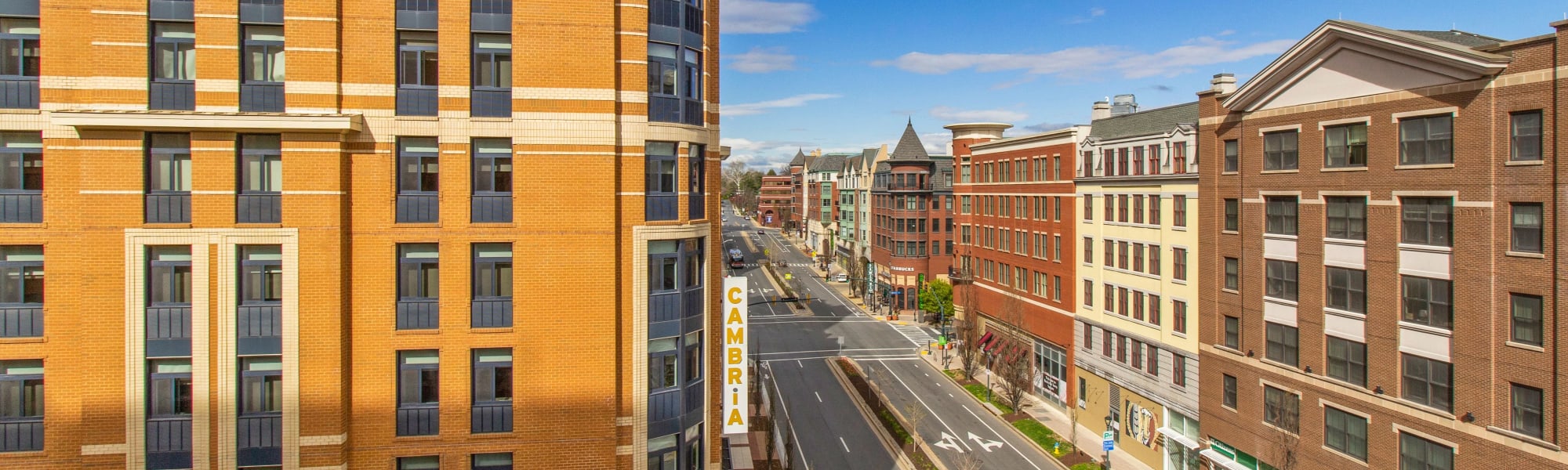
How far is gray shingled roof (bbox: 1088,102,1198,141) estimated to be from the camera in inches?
1624

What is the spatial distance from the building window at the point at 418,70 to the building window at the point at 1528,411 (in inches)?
1203

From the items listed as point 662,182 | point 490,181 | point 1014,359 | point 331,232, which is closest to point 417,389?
point 331,232

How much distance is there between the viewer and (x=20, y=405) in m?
16.5

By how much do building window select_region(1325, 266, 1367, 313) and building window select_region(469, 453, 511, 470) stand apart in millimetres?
29095

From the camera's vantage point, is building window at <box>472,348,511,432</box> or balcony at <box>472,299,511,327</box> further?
building window at <box>472,348,511,432</box>

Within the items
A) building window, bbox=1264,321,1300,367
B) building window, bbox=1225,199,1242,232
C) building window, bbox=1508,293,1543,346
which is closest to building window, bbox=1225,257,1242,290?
building window, bbox=1225,199,1242,232

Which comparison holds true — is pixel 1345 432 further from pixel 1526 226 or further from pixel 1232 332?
pixel 1526 226

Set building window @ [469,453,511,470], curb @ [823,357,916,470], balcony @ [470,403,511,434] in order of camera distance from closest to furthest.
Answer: balcony @ [470,403,511,434] → building window @ [469,453,511,470] → curb @ [823,357,916,470]

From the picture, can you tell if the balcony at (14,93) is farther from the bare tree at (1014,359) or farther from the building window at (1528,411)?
the bare tree at (1014,359)

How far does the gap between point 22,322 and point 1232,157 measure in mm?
39614

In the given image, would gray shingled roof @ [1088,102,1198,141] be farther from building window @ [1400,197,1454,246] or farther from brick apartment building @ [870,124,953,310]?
brick apartment building @ [870,124,953,310]

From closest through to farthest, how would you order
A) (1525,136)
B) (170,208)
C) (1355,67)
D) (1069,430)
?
(170,208)
(1525,136)
(1355,67)
(1069,430)

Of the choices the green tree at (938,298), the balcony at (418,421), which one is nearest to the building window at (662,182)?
the balcony at (418,421)

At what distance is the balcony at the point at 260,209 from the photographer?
16312mm
